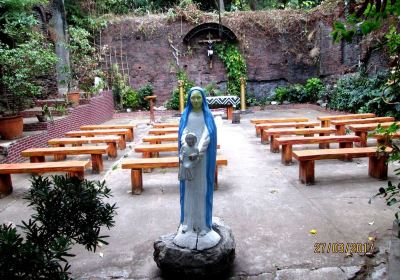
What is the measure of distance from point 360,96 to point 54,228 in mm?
11455

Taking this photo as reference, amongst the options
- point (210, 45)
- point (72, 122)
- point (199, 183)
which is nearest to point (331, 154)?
point (199, 183)

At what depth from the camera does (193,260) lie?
115 inches

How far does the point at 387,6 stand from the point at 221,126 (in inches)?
392

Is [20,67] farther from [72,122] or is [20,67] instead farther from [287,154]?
[287,154]

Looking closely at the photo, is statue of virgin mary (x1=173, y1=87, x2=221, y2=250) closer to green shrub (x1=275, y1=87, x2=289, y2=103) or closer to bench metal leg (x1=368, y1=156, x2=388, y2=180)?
bench metal leg (x1=368, y1=156, x2=388, y2=180)

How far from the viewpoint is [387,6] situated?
1770mm

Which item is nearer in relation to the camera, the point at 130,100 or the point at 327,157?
the point at 327,157

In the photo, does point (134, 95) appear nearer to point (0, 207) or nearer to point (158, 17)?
point (158, 17)

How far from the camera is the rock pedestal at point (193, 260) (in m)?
2.91

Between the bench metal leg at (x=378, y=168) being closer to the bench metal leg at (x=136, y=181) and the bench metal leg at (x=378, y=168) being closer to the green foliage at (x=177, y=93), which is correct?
the bench metal leg at (x=136, y=181)

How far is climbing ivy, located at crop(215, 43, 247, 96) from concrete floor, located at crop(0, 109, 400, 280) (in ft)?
34.5

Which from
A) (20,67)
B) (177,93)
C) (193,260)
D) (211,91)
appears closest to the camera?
(193,260)

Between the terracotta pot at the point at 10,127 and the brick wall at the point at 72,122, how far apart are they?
28 centimetres
